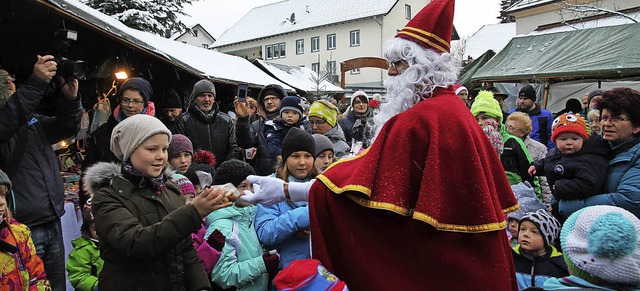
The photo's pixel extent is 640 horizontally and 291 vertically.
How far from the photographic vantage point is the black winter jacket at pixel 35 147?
3012 millimetres

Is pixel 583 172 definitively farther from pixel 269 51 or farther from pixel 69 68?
pixel 269 51

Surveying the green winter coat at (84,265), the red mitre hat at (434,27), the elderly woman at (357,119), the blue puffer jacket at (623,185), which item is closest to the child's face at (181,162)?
the green winter coat at (84,265)

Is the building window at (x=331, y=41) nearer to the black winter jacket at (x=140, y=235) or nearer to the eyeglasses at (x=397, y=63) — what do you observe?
the eyeglasses at (x=397, y=63)

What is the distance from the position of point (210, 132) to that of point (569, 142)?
3.70m

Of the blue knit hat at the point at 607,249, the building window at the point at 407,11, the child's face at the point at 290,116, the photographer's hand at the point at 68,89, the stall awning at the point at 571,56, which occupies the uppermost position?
the building window at the point at 407,11

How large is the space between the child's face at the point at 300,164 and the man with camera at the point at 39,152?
176 cm

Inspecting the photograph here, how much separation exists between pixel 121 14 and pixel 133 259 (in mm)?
18757

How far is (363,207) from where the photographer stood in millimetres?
1961

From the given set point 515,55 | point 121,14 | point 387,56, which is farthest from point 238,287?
point 121,14

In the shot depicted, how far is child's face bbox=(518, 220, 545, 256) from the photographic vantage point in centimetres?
330

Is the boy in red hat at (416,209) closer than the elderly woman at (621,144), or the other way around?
the boy in red hat at (416,209)

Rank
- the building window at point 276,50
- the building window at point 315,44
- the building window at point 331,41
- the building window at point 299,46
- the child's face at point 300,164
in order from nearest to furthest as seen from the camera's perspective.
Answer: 1. the child's face at point 300,164
2. the building window at point 331,41
3. the building window at point 315,44
4. the building window at point 299,46
5. the building window at point 276,50

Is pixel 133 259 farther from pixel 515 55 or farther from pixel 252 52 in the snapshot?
pixel 252 52

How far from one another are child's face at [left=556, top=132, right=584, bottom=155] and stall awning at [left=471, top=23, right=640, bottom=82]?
7.51 metres
